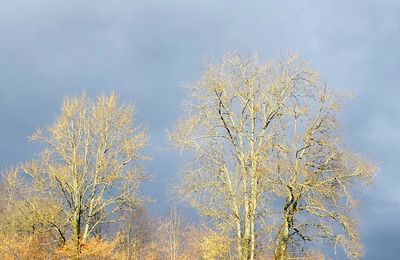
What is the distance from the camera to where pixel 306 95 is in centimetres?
2914

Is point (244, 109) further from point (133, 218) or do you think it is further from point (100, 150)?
point (133, 218)

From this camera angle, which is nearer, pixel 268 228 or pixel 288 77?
pixel 268 228

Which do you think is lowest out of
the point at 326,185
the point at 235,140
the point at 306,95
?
the point at 326,185

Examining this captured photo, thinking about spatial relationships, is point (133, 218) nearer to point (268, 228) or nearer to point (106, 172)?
point (106, 172)

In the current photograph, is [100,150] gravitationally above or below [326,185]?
above

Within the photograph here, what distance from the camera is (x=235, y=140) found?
1147 inches

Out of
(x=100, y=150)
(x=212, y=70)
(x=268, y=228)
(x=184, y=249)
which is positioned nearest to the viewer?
(x=268, y=228)

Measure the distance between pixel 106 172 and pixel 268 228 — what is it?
16609mm

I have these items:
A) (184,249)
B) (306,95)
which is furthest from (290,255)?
(184,249)

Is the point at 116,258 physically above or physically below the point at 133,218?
below

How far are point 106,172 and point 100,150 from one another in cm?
177

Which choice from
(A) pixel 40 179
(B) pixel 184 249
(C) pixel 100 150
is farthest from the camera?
(B) pixel 184 249

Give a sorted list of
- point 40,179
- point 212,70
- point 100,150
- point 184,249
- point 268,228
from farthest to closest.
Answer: point 184,249 → point 100,150 → point 40,179 → point 212,70 → point 268,228

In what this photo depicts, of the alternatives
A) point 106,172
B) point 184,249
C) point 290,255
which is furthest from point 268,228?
point 184,249
